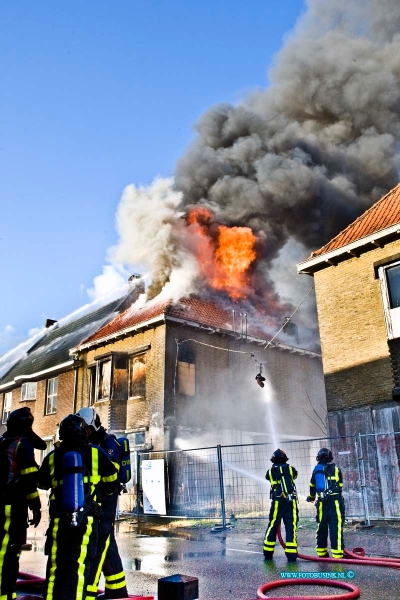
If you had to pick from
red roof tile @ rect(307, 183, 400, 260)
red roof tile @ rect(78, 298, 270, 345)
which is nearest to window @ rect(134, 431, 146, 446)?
red roof tile @ rect(78, 298, 270, 345)

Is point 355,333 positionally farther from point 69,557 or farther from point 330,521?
point 69,557

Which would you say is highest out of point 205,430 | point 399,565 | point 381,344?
point 381,344

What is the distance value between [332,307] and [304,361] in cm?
764

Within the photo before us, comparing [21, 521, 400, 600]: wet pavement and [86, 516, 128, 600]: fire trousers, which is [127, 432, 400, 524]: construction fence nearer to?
[21, 521, 400, 600]: wet pavement

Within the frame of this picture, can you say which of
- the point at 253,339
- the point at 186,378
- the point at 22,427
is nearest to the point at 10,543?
the point at 22,427

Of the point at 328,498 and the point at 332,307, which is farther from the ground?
the point at 332,307

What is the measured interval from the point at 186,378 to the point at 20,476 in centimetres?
1266

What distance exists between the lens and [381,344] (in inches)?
452

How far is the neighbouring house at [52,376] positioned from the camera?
20.3 m

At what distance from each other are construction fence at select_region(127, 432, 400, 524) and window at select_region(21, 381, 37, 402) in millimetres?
8114

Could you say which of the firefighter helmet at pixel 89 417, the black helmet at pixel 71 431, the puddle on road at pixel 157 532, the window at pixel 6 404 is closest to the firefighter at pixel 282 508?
the puddle on road at pixel 157 532

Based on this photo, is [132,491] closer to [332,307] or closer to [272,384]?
[272,384]

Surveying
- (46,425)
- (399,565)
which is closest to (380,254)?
(399,565)

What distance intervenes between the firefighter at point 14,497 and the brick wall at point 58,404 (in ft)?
52.0
